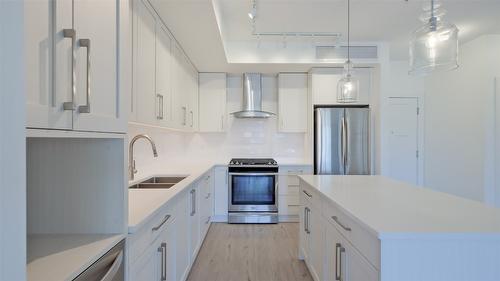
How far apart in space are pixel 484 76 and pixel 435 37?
279 centimetres

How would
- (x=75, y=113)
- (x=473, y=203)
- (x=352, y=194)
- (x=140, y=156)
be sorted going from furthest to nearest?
(x=140, y=156), (x=352, y=194), (x=473, y=203), (x=75, y=113)

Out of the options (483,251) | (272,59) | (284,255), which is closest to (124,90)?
(483,251)

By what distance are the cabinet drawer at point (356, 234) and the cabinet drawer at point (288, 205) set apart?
2.22 m

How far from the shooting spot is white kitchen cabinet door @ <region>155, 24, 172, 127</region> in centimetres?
238

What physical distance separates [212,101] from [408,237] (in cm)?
364

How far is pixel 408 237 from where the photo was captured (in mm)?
1050

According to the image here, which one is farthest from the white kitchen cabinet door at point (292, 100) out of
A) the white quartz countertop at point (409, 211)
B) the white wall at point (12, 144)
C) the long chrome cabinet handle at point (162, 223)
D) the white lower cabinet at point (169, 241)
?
the white wall at point (12, 144)

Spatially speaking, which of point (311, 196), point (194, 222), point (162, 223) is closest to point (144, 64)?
point (162, 223)

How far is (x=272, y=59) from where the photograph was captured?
12.8ft

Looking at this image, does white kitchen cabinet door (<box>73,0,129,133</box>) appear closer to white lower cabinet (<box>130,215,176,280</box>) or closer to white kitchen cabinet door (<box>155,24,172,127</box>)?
white lower cabinet (<box>130,215,176,280</box>)

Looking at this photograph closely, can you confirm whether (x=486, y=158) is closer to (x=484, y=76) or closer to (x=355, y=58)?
(x=484, y=76)

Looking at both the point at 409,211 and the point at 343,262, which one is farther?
the point at 343,262

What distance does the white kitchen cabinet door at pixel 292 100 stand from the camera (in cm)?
429

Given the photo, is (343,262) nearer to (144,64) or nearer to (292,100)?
(144,64)
